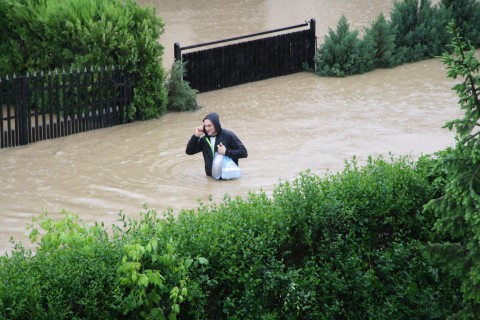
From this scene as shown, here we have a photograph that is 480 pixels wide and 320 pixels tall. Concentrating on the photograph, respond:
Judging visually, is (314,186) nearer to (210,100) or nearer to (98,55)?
(98,55)

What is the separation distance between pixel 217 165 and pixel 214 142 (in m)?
0.33

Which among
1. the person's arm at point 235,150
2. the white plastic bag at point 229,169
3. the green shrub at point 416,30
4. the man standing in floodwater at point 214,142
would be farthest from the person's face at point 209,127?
the green shrub at point 416,30

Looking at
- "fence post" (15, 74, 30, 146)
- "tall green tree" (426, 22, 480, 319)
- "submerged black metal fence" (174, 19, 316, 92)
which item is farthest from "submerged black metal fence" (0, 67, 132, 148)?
"tall green tree" (426, 22, 480, 319)

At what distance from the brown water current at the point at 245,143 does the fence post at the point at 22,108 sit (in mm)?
248

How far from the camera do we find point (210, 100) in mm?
19984

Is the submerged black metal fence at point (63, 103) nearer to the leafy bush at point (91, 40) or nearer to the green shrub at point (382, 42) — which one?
the leafy bush at point (91, 40)

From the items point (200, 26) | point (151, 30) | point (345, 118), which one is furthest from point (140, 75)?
point (200, 26)

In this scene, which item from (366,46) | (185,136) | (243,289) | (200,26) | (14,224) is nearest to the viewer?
(243,289)

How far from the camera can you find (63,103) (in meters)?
17.5

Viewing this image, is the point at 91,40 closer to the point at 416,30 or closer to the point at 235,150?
the point at 235,150

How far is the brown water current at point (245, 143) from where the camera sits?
1331 cm

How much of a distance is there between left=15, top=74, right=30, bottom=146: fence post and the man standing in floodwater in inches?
158

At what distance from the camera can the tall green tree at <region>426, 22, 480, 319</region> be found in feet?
23.6

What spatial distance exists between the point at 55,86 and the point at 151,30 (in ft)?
7.60
